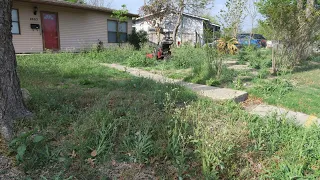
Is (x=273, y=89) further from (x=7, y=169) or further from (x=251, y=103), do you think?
(x=7, y=169)

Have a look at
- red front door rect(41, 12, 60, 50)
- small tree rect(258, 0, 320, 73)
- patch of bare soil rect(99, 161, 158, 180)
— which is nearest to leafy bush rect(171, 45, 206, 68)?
small tree rect(258, 0, 320, 73)

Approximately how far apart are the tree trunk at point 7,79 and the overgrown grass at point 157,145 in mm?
181

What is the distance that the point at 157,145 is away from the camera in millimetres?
2354

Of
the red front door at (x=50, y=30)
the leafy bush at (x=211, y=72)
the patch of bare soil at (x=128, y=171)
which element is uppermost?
the red front door at (x=50, y=30)

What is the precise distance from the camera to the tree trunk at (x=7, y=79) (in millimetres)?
2594

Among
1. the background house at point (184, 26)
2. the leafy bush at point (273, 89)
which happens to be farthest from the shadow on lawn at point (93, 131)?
the background house at point (184, 26)

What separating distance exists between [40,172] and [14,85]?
48.6 inches

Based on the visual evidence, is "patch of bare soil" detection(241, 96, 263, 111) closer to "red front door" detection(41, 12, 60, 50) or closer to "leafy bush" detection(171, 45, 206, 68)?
"leafy bush" detection(171, 45, 206, 68)

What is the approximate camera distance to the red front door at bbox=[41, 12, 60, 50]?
39.7 ft

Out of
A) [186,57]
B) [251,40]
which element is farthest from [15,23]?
[251,40]

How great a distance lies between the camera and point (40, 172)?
6.73 feet

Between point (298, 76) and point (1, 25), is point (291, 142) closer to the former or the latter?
point (1, 25)

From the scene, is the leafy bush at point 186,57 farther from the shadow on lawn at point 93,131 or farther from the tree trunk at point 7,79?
the tree trunk at point 7,79

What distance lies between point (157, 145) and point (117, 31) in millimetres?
14764
